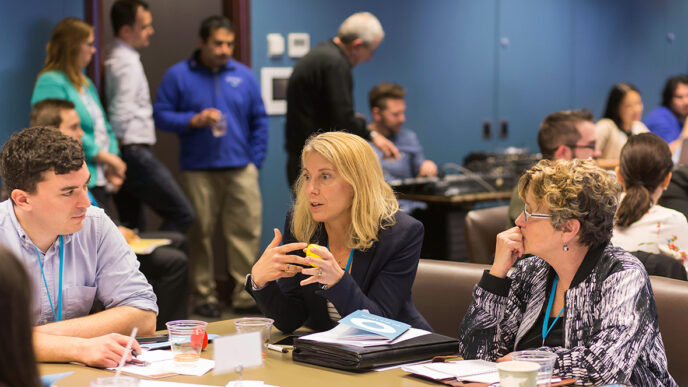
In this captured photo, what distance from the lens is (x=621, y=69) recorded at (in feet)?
29.7

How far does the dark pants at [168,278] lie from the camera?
4.63 meters

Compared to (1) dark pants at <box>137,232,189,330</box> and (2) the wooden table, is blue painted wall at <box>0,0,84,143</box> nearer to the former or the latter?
(1) dark pants at <box>137,232,189,330</box>

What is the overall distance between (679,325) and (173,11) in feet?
16.1

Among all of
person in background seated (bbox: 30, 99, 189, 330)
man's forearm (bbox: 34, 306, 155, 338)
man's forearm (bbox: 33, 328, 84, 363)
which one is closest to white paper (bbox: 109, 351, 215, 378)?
man's forearm (bbox: 33, 328, 84, 363)

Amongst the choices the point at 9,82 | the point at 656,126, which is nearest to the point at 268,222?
the point at 9,82

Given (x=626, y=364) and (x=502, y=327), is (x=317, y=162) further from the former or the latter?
(x=626, y=364)

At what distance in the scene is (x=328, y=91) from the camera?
17.3 ft

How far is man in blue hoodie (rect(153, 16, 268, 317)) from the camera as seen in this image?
226 inches

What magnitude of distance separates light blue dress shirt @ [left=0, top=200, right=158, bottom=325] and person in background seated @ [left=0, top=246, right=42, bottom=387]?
1.38m

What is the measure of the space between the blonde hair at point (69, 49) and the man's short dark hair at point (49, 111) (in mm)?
534

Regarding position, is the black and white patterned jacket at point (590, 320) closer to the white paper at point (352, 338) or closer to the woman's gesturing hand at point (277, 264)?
the white paper at point (352, 338)

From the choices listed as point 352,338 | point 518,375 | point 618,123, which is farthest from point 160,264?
point 618,123

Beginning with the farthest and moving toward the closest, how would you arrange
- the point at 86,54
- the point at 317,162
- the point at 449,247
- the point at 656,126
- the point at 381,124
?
1. the point at 656,126
2. the point at 381,124
3. the point at 449,247
4. the point at 86,54
5. the point at 317,162

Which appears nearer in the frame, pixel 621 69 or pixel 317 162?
pixel 317 162
